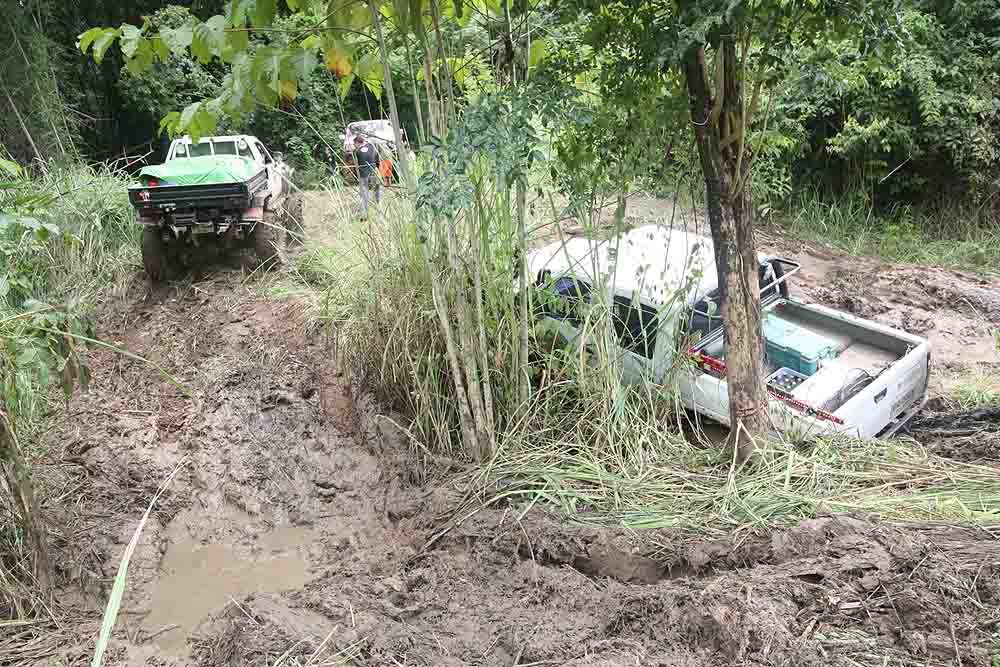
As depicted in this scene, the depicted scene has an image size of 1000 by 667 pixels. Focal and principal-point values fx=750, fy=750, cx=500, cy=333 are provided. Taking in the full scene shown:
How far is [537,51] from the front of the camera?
173 inches

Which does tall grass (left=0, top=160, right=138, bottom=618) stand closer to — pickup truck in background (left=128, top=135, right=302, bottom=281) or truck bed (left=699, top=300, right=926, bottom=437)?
pickup truck in background (left=128, top=135, right=302, bottom=281)

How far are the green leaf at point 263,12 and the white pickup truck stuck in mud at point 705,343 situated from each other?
208cm

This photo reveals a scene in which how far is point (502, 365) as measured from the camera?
466cm

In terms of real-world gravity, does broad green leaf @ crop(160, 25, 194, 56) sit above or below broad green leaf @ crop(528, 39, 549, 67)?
above

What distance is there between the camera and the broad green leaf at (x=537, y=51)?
4308mm

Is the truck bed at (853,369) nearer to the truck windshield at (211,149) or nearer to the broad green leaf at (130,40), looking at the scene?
the broad green leaf at (130,40)

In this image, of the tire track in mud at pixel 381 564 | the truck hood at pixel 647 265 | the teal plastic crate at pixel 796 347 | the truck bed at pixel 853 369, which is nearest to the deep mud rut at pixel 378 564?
the tire track in mud at pixel 381 564

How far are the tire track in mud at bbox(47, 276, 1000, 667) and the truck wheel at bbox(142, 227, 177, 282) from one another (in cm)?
197

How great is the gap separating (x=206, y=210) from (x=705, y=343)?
214 inches

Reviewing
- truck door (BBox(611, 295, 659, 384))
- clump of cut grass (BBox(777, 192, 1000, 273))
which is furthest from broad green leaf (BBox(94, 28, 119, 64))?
clump of cut grass (BBox(777, 192, 1000, 273))

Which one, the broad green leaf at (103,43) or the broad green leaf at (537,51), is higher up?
the broad green leaf at (103,43)

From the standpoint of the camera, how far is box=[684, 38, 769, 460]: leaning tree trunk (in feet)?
12.7

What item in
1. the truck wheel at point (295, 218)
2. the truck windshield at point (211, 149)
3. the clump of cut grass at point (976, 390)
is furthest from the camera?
the truck windshield at point (211, 149)

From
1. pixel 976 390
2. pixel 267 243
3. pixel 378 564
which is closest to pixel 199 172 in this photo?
pixel 267 243
